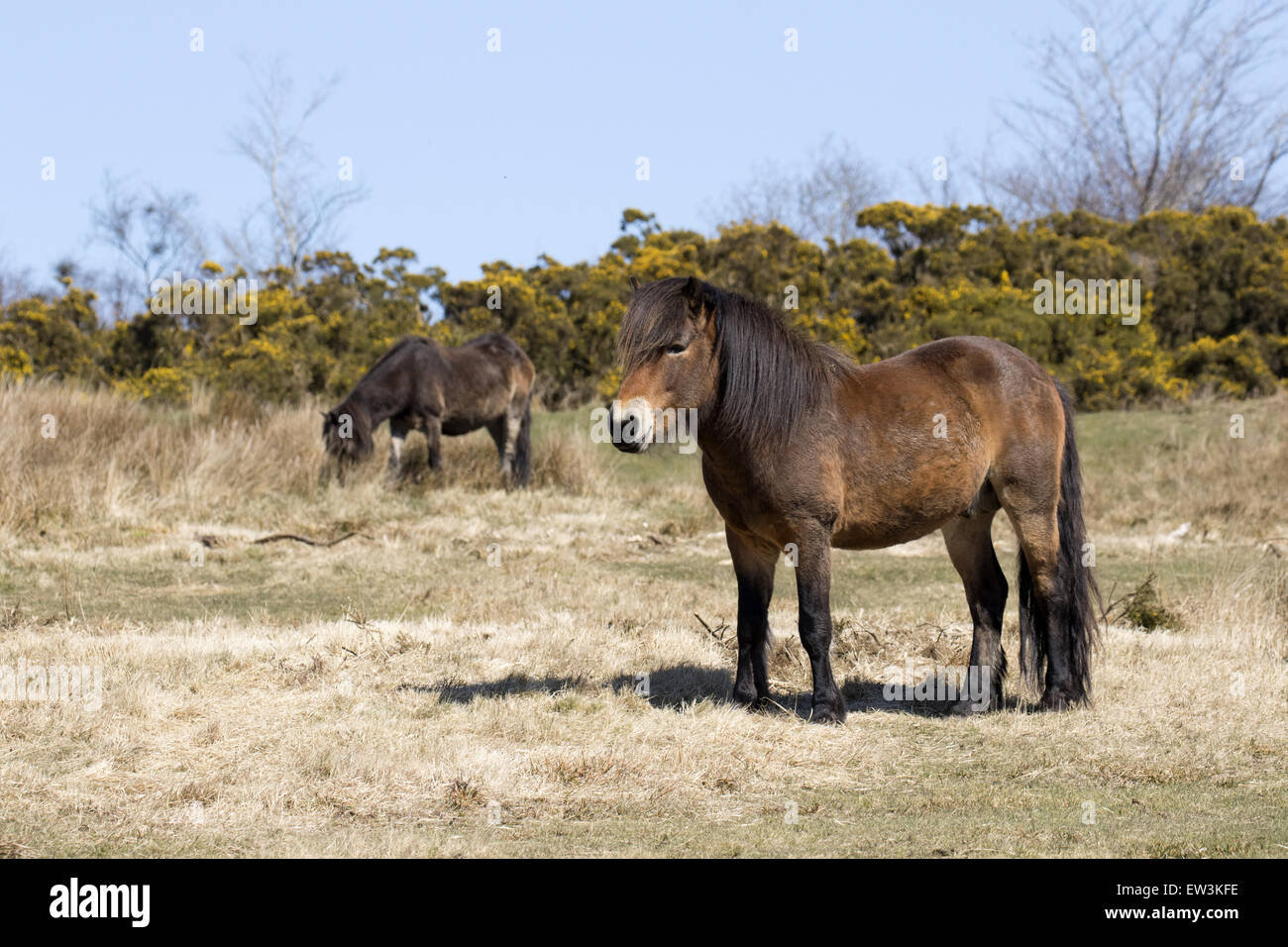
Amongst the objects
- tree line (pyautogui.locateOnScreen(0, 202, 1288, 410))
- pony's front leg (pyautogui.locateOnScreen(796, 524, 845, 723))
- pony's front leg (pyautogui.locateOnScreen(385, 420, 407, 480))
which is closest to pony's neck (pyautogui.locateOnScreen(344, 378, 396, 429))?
pony's front leg (pyautogui.locateOnScreen(385, 420, 407, 480))

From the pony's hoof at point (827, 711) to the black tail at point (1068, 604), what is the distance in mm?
1339

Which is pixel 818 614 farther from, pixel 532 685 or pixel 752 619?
pixel 532 685

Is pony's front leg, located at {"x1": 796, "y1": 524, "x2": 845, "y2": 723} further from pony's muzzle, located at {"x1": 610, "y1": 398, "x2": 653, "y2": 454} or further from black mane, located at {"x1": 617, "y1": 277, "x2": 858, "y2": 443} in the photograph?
pony's muzzle, located at {"x1": 610, "y1": 398, "x2": 653, "y2": 454}

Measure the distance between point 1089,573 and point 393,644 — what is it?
4462 mm

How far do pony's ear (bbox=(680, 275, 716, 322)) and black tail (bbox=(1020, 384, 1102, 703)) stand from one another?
2334 mm

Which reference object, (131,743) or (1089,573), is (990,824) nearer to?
(1089,573)

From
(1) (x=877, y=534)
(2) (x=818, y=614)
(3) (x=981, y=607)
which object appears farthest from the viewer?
(3) (x=981, y=607)

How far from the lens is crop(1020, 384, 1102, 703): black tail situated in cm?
747

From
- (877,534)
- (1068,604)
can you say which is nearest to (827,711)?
(877,534)

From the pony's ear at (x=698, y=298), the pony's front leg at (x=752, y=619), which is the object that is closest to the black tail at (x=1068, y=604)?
the pony's front leg at (x=752, y=619)

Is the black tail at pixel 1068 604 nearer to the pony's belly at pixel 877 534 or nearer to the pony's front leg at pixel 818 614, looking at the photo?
the pony's belly at pixel 877 534

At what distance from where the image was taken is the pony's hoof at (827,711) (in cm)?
700

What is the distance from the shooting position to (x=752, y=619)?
24.0 ft

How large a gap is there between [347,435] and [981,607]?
10.8 metres
